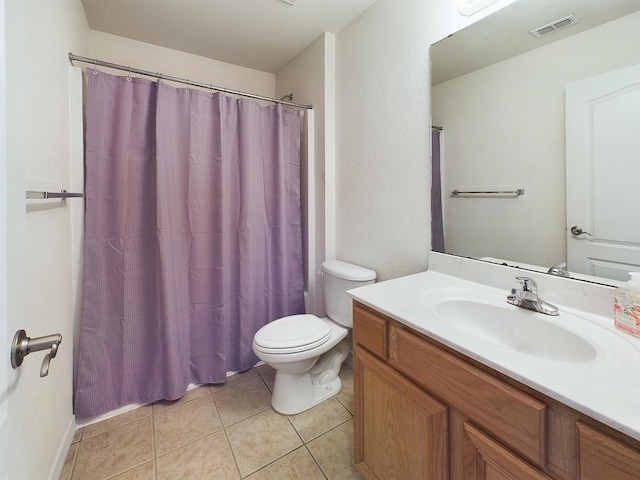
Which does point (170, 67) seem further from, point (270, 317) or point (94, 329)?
point (270, 317)

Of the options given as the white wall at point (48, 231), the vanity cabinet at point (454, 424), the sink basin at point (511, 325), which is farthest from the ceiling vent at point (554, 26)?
the white wall at point (48, 231)

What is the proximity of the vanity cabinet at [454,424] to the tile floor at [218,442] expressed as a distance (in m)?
0.32

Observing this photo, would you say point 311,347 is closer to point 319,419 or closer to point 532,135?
point 319,419

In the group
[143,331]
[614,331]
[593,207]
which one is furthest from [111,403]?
[593,207]

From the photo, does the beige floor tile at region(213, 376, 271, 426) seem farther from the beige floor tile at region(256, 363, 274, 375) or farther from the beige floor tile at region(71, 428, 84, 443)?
the beige floor tile at region(71, 428, 84, 443)

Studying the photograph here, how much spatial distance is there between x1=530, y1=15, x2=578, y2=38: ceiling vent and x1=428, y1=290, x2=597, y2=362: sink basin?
3.19 feet

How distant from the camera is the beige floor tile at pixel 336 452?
4.03 ft

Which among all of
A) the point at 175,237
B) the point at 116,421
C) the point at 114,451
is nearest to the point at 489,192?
the point at 175,237

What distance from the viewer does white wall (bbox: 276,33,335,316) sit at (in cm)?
196

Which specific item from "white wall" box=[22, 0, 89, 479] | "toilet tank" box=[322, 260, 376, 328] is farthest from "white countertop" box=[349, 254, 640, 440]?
"white wall" box=[22, 0, 89, 479]

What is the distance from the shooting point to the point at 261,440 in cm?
140

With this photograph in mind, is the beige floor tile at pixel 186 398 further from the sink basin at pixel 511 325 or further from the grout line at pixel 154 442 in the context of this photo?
the sink basin at pixel 511 325

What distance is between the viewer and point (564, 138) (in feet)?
3.24

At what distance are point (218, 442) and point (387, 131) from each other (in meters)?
1.86
